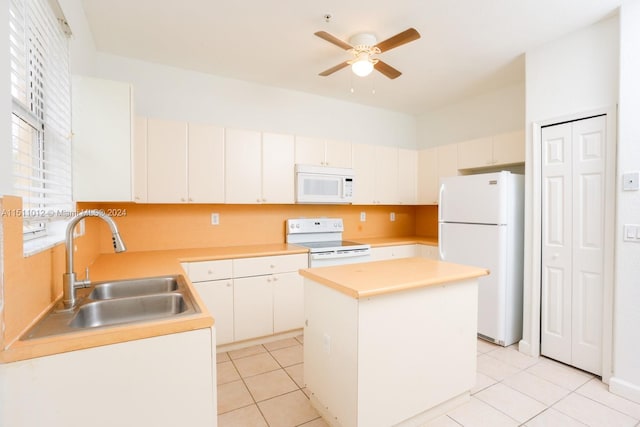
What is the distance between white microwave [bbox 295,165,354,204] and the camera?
345 cm

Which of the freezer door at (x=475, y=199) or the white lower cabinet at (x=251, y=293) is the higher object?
the freezer door at (x=475, y=199)

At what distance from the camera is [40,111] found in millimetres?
1567

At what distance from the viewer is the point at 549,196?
2688mm

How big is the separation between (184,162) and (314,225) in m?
1.61

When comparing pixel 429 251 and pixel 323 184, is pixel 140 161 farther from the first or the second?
pixel 429 251

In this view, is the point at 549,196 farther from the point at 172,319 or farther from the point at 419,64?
the point at 172,319

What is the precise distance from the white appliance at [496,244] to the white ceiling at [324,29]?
1146mm

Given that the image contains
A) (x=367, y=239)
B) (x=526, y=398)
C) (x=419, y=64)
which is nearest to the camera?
(x=526, y=398)

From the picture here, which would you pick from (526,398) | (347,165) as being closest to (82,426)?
(526,398)

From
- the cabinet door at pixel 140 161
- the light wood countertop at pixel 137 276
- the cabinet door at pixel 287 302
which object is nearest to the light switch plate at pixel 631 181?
the light wood countertop at pixel 137 276

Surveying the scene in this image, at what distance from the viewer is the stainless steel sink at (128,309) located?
57.1 inches

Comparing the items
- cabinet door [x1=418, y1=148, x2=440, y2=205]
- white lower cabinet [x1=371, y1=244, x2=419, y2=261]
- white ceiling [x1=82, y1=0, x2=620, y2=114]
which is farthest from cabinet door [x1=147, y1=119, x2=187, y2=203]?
cabinet door [x1=418, y1=148, x2=440, y2=205]

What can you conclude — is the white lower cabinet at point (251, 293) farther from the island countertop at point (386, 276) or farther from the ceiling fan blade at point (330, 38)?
the ceiling fan blade at point (330, 38)

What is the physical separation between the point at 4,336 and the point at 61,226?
880mm
